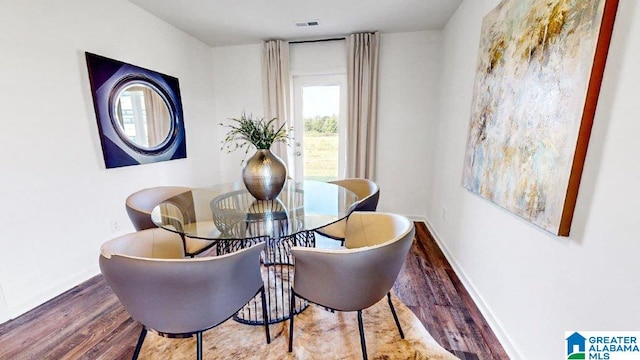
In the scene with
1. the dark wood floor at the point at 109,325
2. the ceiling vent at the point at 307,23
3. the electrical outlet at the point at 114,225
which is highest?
the ceiling vent at the point at 307,23

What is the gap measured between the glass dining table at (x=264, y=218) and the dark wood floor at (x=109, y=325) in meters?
0.78

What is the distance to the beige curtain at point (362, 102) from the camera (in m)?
3.33

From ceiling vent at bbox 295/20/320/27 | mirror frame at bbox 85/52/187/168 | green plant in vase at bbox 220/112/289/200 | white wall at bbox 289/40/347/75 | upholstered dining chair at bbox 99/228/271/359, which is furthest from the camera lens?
white wall at bbox 289/40/347/75

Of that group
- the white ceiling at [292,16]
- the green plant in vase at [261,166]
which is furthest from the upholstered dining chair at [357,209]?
the white ceiling at [292,16]

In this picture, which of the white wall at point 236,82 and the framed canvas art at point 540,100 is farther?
the white wall at point 236,82

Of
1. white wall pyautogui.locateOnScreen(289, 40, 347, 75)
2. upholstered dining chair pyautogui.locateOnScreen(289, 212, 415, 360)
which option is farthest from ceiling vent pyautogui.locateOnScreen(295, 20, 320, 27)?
upholstered dining chair pyautogui.locateOnScreen(289, 212, 415, 360)

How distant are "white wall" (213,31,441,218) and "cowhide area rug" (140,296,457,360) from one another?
7.10 ft

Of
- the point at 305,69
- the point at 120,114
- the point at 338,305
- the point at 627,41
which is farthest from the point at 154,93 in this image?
the point at 627,41

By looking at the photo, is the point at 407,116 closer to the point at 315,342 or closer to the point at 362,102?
the point at 362,102

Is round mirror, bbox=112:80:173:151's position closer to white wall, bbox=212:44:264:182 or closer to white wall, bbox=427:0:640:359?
white wall, bbox=212:44:264:182

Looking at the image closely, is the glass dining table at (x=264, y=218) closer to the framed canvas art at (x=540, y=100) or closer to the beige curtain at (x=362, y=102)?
the framed canvas art at (x=540, y=100)

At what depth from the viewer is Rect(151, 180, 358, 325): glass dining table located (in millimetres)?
1454

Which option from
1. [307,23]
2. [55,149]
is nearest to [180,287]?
[55,149]

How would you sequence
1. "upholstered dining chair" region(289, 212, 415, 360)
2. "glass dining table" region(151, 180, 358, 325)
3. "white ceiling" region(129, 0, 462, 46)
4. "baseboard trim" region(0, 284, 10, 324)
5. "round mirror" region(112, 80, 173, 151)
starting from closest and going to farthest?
"upholstered dining chair" region(289, 212, 415, 360) < "glass dining table" region(151, 180, 358, 325) < "baseboard trim" region(0, 284, 10, 324) < "round mirror" region(112, 80, 173, 151) < "white ceiling" region(129, 0, 462, 46)
